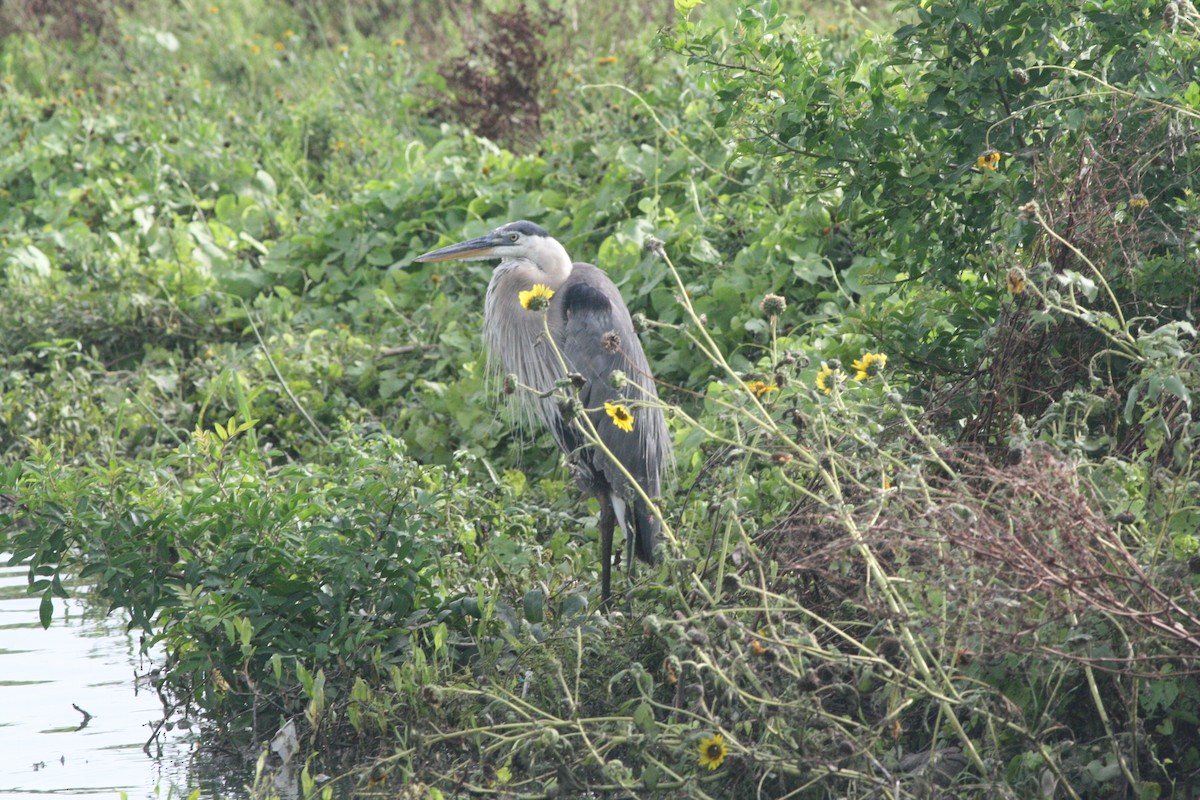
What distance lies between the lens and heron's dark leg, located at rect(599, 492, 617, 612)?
4250 mm

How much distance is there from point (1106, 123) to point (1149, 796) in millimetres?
1527

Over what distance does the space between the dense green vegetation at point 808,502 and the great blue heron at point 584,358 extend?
175mm

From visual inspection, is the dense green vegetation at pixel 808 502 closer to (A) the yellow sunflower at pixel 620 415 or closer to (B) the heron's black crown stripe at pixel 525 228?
(A) the yellow sunflower at pixel 620 415

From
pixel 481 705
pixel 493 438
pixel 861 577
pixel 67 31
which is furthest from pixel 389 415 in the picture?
pixel 67 31

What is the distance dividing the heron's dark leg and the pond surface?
4.00 feet

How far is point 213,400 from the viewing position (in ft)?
20.5

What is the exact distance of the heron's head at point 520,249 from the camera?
4953 millimetres

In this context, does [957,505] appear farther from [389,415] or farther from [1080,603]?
[389,415]

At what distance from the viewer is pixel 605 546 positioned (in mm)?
4395

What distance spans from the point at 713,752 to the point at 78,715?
2.07 m

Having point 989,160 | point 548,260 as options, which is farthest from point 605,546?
point 989,160

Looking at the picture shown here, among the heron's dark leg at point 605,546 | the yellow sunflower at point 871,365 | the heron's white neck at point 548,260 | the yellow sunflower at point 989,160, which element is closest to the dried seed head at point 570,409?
the yellow sunflower at point 871,365

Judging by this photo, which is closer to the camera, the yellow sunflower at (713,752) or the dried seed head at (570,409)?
the yellow sunflower at (713,752)

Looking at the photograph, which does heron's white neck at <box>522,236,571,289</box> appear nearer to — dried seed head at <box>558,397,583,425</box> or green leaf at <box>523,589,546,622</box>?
green leaf at <box>523,589,546,622</box>
